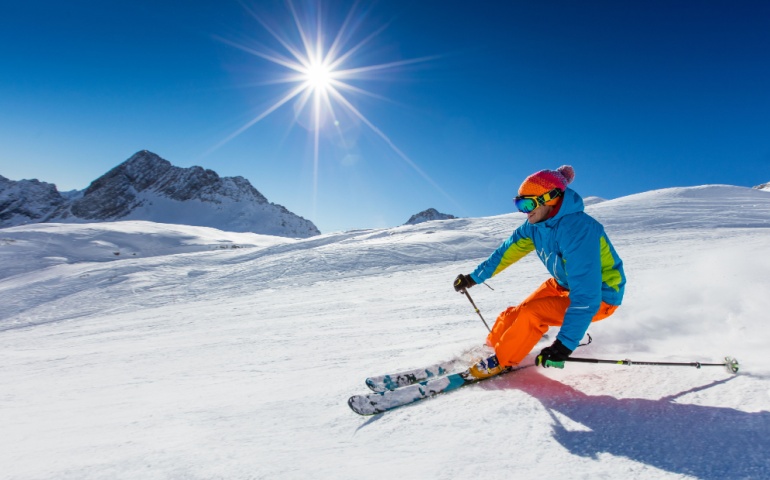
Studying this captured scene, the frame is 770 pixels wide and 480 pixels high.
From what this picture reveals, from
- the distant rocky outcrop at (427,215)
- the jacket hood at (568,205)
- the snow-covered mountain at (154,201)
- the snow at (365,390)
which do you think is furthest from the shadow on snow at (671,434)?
the distant rocky outcrop at (427,215)

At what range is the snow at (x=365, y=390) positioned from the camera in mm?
1976

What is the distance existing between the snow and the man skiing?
0.99 ft

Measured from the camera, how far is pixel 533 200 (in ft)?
10.2

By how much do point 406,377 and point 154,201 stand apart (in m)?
156

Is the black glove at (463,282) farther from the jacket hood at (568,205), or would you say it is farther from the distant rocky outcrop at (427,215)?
the distant rocky outcrop at (427,215)

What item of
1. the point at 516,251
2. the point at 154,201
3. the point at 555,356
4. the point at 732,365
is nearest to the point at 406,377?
the point at 555,356

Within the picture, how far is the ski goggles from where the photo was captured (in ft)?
10.0

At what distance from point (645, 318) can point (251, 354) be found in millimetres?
4429

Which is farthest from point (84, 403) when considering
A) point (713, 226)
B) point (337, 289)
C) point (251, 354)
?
point (713, 226)

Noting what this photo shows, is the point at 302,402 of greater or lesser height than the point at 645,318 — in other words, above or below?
below

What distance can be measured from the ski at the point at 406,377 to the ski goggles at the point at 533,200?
1.49 metres

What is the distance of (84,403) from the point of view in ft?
11.5

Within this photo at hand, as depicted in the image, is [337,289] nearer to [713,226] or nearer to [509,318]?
[509,318]

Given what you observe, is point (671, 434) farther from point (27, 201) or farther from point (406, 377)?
point (27, 201)
